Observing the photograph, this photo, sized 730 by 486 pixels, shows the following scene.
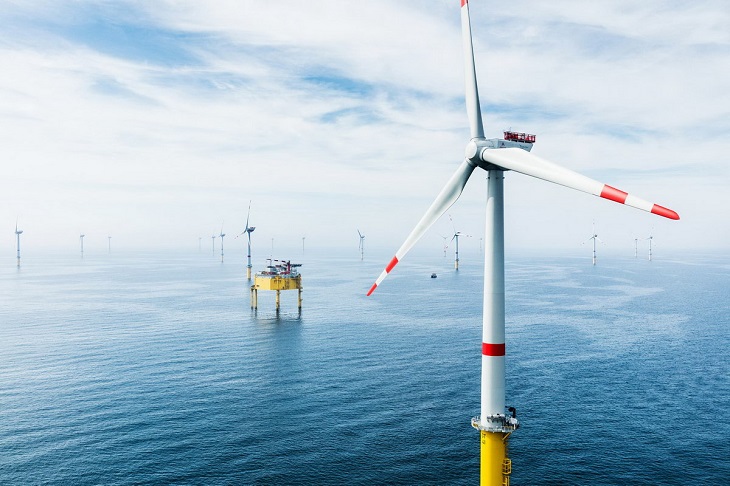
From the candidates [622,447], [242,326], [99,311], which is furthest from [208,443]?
[99,311]

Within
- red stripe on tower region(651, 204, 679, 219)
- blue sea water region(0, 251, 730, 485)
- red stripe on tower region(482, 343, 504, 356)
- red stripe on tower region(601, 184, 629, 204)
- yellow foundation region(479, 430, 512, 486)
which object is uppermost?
A: red stripe on tower region(601, 184, 629, 204)

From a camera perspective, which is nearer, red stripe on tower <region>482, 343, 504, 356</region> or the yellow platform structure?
red stripe on tower <region>482, 343, 504, 356</region>

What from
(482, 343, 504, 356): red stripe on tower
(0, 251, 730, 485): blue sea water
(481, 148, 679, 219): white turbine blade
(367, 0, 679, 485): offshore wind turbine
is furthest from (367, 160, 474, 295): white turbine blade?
(0, 251, 730, 485): blue sea water

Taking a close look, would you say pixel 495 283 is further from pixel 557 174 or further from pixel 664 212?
pixel 664 212

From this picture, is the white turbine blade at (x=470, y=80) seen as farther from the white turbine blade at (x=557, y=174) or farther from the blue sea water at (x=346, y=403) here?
the blue sea water at (x=346, y=403)

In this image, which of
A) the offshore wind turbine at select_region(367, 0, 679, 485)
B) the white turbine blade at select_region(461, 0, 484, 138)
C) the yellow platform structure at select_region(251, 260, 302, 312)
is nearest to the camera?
the offshore wind turbine at select_region(367, 0, 679, 485)

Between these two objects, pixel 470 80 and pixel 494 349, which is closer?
pixel 494 349

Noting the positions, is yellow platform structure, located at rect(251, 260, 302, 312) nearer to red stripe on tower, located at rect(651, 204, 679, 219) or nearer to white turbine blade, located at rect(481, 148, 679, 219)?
white turbine blade, located at rect(481, 148, 679, 219)

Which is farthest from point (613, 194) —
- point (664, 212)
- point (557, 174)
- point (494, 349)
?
point (494, 349)
